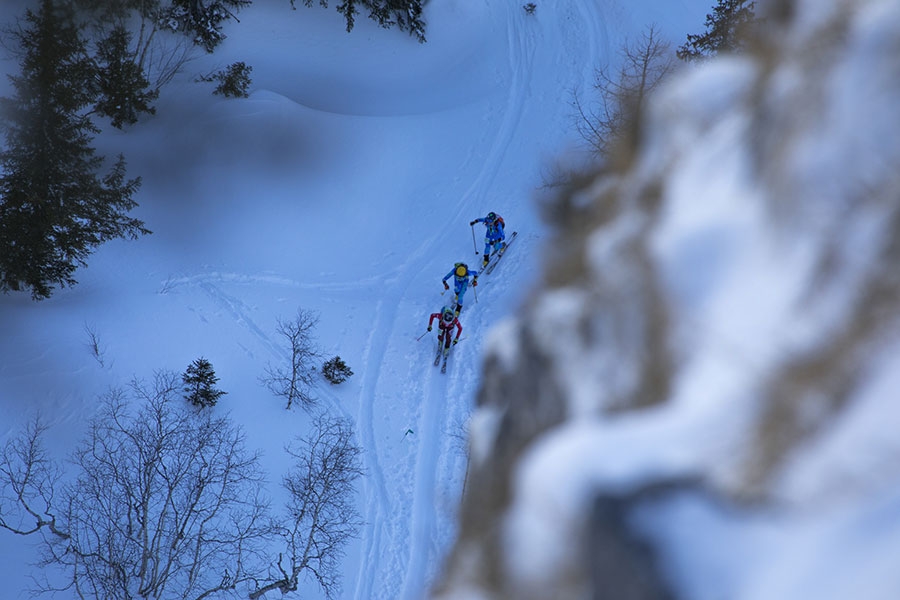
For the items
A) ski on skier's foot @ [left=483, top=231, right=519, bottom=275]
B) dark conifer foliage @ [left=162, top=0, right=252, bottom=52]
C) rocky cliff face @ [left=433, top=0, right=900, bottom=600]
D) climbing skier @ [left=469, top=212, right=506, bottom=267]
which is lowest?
rocky cliff face @ [left=433, top=0, right=900, bottom=600]

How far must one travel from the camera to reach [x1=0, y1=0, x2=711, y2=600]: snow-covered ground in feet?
45.4

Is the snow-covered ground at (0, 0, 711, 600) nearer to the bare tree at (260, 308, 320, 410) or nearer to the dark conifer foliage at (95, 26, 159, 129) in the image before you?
the bare tree at (260, 308, 320, 410)

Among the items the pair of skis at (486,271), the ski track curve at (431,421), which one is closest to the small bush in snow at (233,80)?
the ski track curve at (431,421)

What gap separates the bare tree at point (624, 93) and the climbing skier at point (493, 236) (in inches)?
Answer: 129

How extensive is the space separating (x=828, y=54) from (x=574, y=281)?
252 cm

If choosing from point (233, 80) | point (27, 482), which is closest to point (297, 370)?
point (27, 482)

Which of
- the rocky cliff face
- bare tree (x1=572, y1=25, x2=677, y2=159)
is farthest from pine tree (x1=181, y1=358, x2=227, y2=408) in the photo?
the rocky cliff face

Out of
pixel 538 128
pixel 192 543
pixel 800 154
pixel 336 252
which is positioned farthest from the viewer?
pixel 538 128

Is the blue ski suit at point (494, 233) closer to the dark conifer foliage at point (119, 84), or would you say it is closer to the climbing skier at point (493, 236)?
the climbing skier at point (493, 236)

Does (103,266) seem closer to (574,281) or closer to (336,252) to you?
(336,252)

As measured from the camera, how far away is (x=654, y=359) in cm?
457

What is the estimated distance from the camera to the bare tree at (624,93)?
13156mm

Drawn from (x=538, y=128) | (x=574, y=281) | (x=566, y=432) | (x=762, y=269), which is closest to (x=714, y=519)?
(x=566, y=432)

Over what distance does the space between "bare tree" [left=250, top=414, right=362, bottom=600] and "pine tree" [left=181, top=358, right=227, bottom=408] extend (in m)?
2.31
